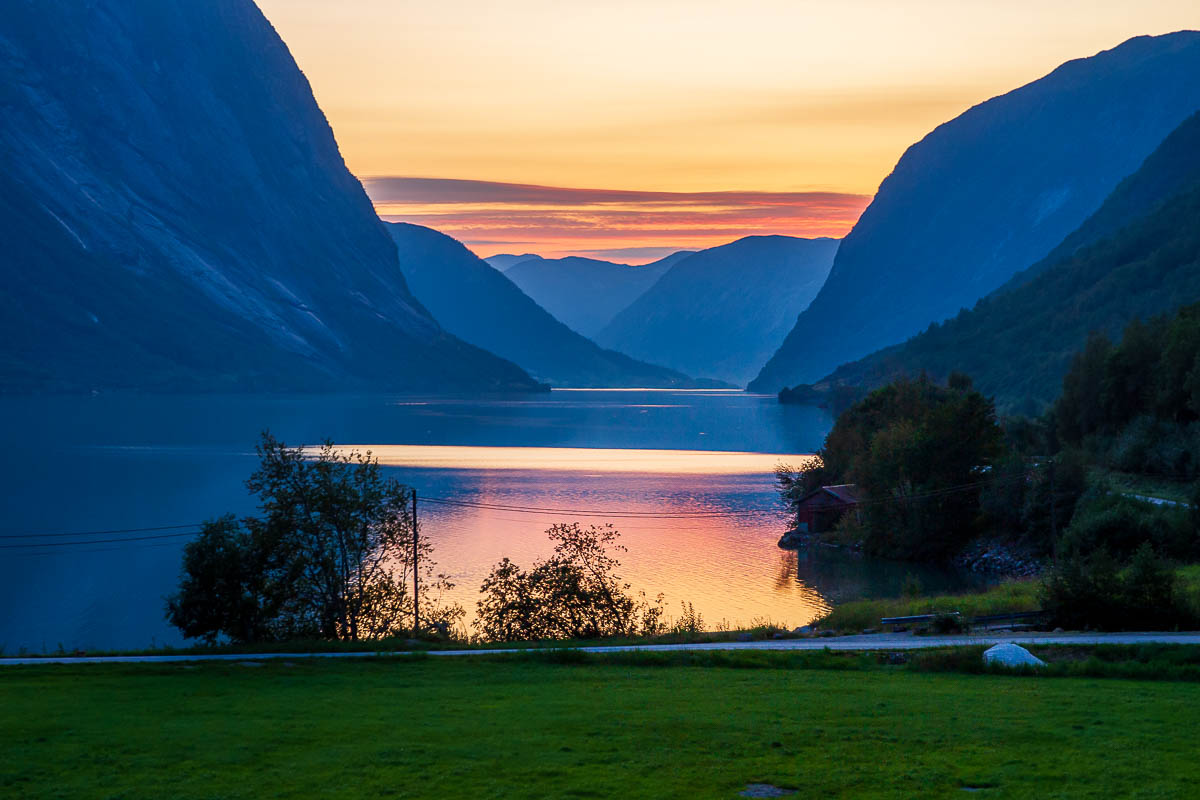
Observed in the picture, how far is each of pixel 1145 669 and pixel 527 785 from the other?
13.4 metres

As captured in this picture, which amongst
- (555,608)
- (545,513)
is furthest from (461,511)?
(555,608)

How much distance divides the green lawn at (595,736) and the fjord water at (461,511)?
76.1 ft

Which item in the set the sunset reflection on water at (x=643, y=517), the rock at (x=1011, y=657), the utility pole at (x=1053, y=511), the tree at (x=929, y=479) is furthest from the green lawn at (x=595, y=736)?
A: the tree at (x=929, y=479)

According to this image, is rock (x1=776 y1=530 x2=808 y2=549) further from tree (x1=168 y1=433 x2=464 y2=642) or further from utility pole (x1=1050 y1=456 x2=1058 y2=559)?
Answer: tree (x1=168 y1=433 x2=464 y2=642)

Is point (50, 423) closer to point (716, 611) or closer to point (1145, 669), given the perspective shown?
point (716, 611)

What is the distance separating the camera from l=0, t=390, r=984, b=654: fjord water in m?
49.0

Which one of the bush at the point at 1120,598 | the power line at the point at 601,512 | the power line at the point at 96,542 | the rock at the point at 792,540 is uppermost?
the power line at the point at 601,512

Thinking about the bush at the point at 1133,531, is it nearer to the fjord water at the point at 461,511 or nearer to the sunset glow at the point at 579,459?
the fjord water at the point at 461,511

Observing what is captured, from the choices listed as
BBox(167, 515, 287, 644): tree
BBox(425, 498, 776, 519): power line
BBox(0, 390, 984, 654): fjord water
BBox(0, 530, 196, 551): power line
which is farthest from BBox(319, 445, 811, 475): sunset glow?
BBox(167, 515, 287, 644): tree

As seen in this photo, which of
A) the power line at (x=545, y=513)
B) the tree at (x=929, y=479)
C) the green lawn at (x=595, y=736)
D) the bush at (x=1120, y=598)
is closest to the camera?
the green lawn at (x=595, y=736)

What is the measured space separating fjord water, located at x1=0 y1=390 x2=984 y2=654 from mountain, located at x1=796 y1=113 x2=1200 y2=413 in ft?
90.4

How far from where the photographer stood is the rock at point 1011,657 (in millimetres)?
21938

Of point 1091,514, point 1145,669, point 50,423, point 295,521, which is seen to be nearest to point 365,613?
point 295,521

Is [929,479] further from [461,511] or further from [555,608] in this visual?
[555,608]
